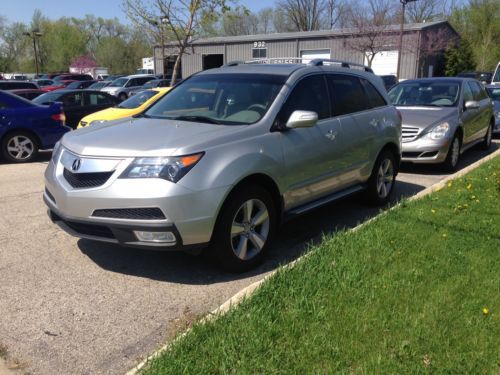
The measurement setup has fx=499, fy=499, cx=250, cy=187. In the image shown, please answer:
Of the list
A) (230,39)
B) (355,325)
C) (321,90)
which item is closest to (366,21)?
(230,39)

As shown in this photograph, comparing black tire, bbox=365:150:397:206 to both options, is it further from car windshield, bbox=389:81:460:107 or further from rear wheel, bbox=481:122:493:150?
rear wheel, bbox=481:122:493:150

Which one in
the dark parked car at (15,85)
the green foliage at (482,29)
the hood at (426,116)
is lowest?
the dark parked car at (15,85)

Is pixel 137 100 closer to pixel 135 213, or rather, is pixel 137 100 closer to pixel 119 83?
pixel 135 213

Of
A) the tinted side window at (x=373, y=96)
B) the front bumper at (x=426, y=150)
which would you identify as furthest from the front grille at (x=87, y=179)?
the front bumper at (x=426, y=150)

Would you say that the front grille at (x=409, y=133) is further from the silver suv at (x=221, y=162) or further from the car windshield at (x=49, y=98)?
the car windshield at (x=49, y=98)

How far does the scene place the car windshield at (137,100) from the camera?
12379 mm

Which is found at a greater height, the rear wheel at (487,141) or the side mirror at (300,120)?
the side mirror at (300,120)

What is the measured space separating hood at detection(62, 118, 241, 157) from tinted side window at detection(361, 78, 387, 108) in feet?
8.48

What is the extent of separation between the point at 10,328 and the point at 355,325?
7.56 feet

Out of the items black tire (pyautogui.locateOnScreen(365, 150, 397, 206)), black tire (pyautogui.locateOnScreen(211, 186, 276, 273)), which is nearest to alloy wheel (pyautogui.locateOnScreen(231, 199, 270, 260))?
black tire (pyautogui.locateOnScreen(211, 186, 276, 273))

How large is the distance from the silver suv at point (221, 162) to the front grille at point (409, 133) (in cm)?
310

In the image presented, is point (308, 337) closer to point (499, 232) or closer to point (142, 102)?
point (499, 232)

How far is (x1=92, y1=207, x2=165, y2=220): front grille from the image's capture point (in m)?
3.72

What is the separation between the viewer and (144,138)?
4.10 metres
